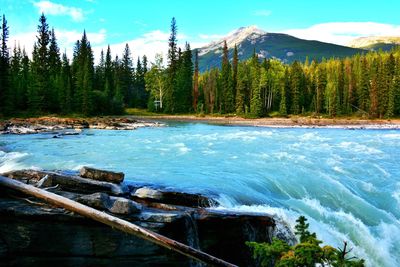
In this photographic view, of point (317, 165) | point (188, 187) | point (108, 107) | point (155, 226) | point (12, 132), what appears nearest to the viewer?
point (155, 226)

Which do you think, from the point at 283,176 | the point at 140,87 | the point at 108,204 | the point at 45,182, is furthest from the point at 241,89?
the point at 108,204

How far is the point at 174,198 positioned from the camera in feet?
34.2

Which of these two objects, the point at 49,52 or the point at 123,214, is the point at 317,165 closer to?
the point at 123,214

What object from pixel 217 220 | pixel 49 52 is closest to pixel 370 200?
pixel 217 220

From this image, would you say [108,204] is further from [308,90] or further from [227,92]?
[308,90]

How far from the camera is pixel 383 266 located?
9.59 m

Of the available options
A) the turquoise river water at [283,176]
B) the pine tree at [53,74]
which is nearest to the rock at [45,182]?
the turquoise river water at [283,176]

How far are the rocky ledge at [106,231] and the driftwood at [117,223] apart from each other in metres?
0.41

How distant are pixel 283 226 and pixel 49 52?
94.3 m

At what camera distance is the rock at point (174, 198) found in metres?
10.1

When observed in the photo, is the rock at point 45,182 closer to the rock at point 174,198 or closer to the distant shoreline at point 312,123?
the rock at point 174,198

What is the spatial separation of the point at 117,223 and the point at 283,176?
1195 cm

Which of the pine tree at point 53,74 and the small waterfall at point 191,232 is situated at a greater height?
the pine tree at point 53,74

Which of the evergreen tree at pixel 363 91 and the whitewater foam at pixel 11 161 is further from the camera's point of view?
the evergreen tree at pixel 363 91
